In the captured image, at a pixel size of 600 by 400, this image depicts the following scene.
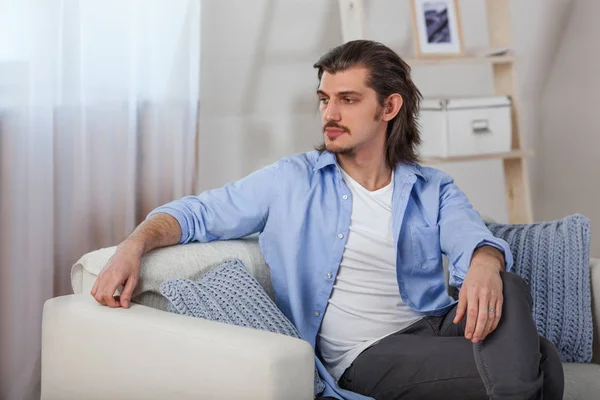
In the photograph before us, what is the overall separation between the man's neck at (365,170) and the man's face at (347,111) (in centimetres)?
3

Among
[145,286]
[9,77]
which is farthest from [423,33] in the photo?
[145,286]

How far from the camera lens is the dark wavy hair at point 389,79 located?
1959mm

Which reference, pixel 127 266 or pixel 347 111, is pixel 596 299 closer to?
pixel 347 111

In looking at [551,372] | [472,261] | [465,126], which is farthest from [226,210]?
[465,126]

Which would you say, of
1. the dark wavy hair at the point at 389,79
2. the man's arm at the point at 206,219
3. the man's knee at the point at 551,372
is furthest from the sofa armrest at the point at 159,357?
the dark wavy hair at the point at 389,79

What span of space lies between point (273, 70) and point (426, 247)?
4.85 feet

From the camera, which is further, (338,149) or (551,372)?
(338,149)

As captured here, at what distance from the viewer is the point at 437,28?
2.98 m

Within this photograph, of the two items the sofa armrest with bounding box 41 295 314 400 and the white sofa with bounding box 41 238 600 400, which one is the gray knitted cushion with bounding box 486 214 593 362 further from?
the sofa armrest with bounding box 41 295 314 400

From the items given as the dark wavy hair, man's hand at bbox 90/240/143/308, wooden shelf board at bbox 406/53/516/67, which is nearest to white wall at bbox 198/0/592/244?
wooden shelf board at bbox 406/53/516/67

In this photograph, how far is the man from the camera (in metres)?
1.62

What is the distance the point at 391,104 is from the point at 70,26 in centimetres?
96

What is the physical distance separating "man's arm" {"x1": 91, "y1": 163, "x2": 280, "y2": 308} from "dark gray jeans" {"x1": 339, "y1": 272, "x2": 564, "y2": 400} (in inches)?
15.5

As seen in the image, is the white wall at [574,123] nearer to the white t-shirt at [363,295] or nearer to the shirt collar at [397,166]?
the shirt collar at [397,166]
